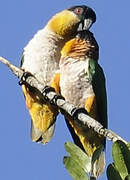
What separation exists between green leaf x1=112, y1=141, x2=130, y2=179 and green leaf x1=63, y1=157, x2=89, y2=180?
166mm

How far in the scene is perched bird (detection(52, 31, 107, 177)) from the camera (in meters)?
5.25

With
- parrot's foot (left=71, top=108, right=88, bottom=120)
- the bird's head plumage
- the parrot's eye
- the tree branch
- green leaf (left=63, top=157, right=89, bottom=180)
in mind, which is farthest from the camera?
the parrot's eye

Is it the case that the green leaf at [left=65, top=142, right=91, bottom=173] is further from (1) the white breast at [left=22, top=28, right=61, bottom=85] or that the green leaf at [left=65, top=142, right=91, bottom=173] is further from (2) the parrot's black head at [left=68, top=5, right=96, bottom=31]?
(2) the parrot's black head at [left=68, top=5, right=96, bottom=31]

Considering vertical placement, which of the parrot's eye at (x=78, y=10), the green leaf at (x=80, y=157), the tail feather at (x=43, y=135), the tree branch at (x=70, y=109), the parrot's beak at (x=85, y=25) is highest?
the parrot's eye at (x=78, y=10)

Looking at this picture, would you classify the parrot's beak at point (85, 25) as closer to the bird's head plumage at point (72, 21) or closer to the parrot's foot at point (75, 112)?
the bird's head plumage at point (72, 21)

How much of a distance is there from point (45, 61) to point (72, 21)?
28.1 inches

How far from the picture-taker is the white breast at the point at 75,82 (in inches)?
208

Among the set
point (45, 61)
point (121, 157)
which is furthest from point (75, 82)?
point (121, 157)

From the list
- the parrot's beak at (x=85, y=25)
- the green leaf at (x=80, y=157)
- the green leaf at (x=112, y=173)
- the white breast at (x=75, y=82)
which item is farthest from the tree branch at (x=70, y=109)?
the parrot's beak at (x=85, y=25)

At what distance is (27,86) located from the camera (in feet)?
18.1

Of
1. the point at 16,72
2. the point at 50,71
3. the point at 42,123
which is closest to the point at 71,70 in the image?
the point at 50,71

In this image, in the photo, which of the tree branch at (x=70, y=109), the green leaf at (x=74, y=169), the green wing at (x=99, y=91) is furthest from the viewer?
the green wing at (x=99, y=91)

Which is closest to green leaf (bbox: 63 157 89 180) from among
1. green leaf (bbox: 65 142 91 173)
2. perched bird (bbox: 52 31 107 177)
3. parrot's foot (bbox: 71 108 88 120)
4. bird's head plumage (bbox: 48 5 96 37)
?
green leaf (bbox: 65 142 91 173)

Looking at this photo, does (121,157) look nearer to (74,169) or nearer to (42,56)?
(74,169)
